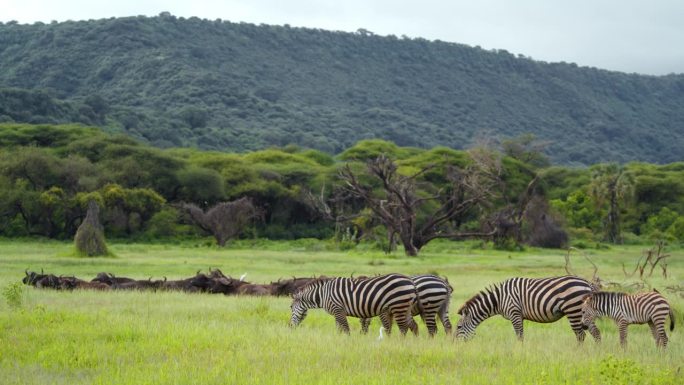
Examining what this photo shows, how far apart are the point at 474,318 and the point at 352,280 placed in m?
2.00

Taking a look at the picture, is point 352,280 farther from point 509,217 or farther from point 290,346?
point 509,217

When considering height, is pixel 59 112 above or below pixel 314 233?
above

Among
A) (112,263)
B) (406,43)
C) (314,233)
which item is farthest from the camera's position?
(406,43)

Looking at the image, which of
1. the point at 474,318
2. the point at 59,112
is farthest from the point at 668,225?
the point at 59,112

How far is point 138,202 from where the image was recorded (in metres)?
53.9

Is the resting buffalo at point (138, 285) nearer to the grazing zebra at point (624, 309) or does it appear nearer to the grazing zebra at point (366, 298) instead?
the grazing zebra at point (366, 298)

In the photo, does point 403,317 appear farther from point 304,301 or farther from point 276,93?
point 276,93

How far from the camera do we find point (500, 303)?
12891 millimetres

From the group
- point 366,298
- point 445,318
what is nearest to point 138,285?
point 366,298

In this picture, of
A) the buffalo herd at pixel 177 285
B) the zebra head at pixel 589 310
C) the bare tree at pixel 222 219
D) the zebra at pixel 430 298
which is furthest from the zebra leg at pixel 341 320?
the bare tree at pixel 222 219

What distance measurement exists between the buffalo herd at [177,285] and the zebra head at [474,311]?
21.3 feet

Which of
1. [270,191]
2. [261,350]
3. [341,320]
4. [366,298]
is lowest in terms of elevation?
[261,350]

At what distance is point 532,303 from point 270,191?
55423 millimetres

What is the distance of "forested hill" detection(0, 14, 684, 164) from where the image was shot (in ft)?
397
